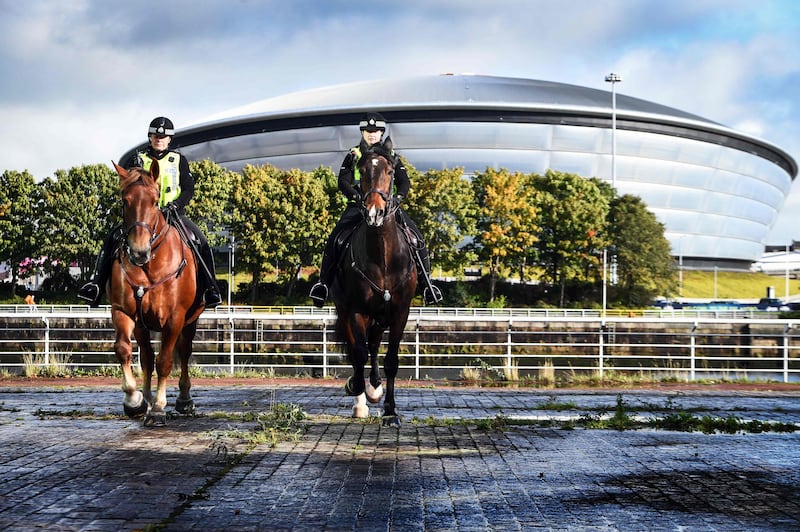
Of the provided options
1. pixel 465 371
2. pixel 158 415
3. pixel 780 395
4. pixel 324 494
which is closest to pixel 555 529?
pixel 324 494

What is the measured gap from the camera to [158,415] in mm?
10922

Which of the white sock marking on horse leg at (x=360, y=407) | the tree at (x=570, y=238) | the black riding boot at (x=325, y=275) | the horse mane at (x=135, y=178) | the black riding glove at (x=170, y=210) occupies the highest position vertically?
the tree at (x=570, y=238)

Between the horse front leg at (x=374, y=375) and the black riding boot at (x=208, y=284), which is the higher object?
the black riding boot at (x=208, y=284)

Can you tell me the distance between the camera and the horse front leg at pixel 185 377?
1231 centimetres

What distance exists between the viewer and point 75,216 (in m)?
74.9

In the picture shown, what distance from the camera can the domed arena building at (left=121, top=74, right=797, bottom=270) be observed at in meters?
121

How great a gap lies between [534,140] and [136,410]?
11536 centimetres

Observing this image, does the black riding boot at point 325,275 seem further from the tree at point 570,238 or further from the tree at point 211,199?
the tree at point 570,238

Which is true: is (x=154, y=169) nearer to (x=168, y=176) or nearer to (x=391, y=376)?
(x=168, y=176)

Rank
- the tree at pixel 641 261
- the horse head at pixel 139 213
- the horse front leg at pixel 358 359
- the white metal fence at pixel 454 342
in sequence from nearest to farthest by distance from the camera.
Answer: the horse head at pixel 139 213, the horse front leg at pixel 358 359, the white metal fence at pixel 454 342, the tree at pixel 641 261

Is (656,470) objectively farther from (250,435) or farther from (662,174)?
(662,174)

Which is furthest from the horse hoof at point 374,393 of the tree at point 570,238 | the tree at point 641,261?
the tree at point 641,261

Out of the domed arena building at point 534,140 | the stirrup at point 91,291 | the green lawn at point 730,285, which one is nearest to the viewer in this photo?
the stirrup at point 91,291

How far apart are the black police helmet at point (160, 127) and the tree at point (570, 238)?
6441cm
